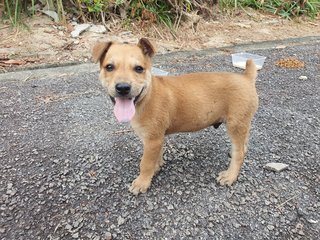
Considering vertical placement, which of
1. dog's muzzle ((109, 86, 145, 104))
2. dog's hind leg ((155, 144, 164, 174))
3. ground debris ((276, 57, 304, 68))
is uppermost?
dog's muzzle ((109, 86, 145, 104))

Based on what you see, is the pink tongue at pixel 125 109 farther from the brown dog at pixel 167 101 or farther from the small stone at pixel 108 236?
the small stone at pixel 108 236

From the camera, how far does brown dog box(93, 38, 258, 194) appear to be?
3025mm

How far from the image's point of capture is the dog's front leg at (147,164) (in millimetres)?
3172

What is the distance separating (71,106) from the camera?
495 centimetres

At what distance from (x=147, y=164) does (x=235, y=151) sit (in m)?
0.93

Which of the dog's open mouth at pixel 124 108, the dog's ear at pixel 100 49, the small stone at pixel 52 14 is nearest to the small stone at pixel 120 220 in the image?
the dog's open mouth at pixel 124 108

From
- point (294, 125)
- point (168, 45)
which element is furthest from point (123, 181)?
point (168, 45)

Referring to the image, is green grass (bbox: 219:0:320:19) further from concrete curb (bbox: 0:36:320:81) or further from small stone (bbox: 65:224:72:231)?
small stone (bbox: 65:224:72:231)

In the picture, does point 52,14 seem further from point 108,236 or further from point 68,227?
point 108,236

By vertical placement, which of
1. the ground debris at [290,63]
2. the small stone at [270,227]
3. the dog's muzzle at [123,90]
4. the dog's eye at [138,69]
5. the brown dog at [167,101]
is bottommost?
the ground debris at [290,63]

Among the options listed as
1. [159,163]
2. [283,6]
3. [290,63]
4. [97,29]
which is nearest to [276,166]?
[159,163]

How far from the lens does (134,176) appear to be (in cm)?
358

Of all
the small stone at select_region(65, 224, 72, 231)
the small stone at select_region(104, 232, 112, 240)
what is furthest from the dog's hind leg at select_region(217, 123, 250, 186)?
the small stone at select_region(65, 224, 72, 231)

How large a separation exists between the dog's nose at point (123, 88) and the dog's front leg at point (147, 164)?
56 centimetres
